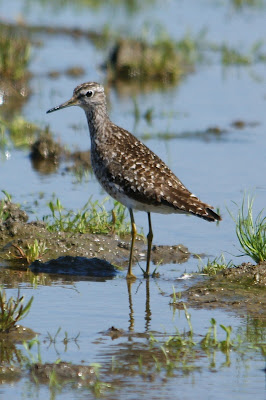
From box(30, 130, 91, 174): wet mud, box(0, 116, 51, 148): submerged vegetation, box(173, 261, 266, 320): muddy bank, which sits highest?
box(0, 116, 51, 148): submerged vegetation

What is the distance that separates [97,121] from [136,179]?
1.08 meters

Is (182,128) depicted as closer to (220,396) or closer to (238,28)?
(238,28)

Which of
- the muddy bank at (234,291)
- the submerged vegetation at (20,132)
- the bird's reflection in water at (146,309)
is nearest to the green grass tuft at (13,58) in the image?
the submerged vegetation at (20,132)

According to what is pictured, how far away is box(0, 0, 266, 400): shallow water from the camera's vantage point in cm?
701

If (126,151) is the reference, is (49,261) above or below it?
below

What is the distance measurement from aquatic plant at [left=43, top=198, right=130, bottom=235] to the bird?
76 centimetres

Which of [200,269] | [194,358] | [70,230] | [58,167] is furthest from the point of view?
[58,167]

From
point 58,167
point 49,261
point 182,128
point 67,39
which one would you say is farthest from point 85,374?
point 67,39

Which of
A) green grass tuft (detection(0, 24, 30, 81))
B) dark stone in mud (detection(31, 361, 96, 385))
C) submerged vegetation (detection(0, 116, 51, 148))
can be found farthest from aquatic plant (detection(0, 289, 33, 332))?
green grass tuft (detection(0, 24, 30, 81))

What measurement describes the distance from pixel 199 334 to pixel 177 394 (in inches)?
47.4

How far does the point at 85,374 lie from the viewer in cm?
670

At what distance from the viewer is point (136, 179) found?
934 centimetres

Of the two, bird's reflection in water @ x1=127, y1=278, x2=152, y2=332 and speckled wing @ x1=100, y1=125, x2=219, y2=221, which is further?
speckled wing @ x1=100, y1=125, x2=219, y2=221

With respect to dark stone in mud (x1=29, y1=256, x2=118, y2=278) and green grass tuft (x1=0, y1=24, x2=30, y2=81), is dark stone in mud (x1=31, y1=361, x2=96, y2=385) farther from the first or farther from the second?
green grass tuft (x1=0, y1=24, x2=30, y2=81)
